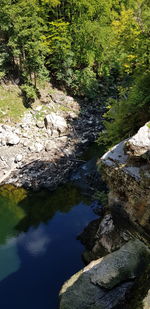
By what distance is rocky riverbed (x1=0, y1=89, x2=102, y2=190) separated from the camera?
20.4 metres

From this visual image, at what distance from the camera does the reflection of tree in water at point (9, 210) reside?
16.5 meters

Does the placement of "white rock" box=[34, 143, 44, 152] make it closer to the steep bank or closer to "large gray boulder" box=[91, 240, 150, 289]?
the steep bank

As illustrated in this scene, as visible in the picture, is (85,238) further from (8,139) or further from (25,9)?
(25,9)

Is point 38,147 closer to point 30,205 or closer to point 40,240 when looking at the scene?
point 30,205

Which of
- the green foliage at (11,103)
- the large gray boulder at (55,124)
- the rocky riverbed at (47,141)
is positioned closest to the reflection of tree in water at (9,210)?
the rocky riverbed at (47,141)

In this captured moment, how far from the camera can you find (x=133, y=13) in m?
16.1

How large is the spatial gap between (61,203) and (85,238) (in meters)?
4.08

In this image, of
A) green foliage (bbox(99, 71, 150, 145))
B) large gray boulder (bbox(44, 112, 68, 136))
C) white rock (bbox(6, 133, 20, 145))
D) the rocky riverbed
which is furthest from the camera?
large gray boulder (bbox(44, 112, 68, 136))

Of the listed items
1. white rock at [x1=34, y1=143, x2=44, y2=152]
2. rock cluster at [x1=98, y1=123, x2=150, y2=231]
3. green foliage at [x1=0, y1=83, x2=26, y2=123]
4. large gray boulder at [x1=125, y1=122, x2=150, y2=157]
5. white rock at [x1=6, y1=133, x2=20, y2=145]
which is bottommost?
white rock at [x1=34, y1=143, x2=44, y2=152]

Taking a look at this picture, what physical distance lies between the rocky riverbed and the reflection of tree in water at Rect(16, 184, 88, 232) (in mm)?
665

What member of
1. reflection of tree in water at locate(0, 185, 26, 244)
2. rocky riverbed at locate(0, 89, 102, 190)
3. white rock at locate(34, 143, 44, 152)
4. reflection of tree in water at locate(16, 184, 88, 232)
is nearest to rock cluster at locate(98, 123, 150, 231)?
reflection of tree in water at locate(16, 184, 88, 232)

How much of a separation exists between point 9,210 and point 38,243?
166 inches

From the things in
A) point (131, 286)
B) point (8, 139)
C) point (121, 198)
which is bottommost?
point (8, 139)

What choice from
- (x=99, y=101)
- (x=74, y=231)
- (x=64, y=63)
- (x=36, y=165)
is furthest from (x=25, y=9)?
(x=74, y=231)
